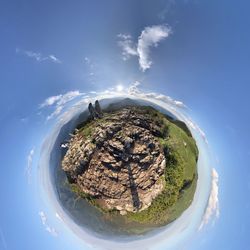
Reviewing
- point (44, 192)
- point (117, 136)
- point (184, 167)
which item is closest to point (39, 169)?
point (44, 192)

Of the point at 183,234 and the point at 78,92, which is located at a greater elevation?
the point at 78,92

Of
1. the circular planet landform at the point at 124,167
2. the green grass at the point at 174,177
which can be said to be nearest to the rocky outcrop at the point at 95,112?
the circular planet landform at the point at 124,167

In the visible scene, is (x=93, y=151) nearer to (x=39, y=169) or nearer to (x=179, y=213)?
(x=39, y=169)

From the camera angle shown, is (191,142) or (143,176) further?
(191,142)

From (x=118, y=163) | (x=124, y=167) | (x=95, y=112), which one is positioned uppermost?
(x=95, y=112)

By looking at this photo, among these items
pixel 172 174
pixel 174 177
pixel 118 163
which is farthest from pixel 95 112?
pixel 174 177

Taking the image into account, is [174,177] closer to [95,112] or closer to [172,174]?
[172,174]

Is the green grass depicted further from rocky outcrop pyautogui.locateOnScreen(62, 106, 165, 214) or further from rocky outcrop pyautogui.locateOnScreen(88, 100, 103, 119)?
rocky outcrop pyautogui.locateOnScreen(88, 100, 103, 119)

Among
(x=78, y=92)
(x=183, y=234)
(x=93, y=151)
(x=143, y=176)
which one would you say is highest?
(x=78, y=92)

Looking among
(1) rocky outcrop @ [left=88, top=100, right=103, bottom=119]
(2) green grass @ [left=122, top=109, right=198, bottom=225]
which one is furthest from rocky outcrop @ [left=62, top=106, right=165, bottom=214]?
(2) green grass @ [left=122, top=109, right=198, bottom=225]
